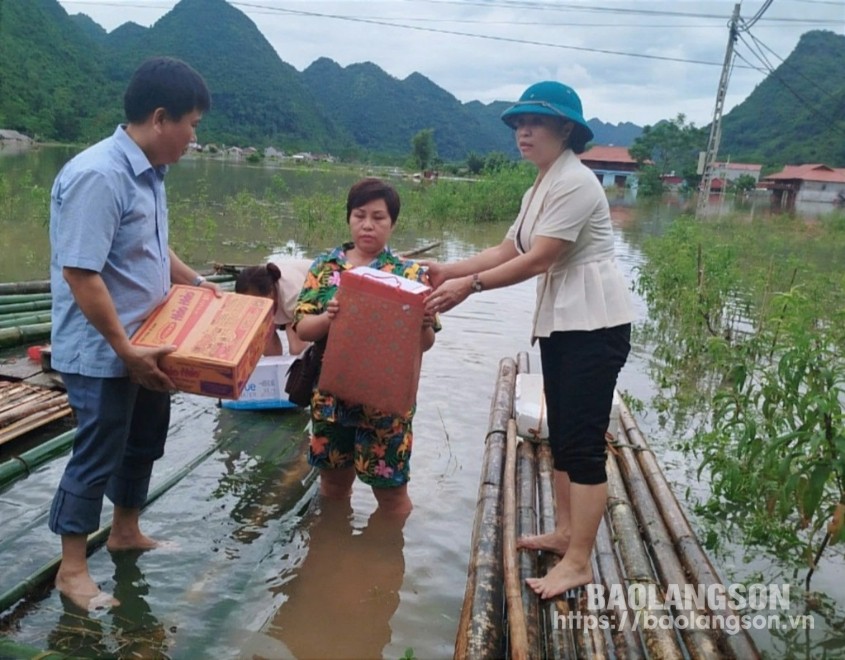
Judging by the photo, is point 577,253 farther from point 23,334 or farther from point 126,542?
point 23,334

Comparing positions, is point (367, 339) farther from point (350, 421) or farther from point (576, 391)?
point (576, 391)

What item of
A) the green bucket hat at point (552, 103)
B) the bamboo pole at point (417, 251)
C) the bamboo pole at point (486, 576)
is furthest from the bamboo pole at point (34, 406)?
the bamboo pole at point (417, 251)

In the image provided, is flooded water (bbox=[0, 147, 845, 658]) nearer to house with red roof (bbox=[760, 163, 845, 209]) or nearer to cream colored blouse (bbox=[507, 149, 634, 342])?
cream colored blouse (bbox=[507, 149, 634, 342])

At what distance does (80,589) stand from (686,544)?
7.72 feet

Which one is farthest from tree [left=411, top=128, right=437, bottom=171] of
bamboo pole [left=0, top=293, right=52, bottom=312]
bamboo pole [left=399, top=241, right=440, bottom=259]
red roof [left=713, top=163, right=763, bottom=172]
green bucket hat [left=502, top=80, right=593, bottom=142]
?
green bucket hat [left=502, top=80, right=593, bottom=142]

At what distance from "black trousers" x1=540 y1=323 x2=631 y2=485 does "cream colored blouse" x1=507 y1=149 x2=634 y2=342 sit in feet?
0.21

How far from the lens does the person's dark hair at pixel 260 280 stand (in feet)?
13.5

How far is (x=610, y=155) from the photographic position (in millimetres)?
66750

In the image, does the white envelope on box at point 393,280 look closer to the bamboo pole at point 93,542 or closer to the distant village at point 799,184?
the bamboo pole at point 93,542

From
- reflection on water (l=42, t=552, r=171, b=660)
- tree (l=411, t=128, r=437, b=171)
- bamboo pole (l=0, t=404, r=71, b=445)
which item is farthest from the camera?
tree (l=411, t=128, r=437, b=171)

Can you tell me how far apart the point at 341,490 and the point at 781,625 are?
6.53 ft

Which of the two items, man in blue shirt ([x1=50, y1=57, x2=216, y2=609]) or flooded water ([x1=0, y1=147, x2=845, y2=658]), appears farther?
flooded water ([x1=0, y1=147, x2=845, y2=658])

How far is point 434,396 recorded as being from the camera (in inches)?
215

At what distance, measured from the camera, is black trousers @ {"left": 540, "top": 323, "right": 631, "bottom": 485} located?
246cm
